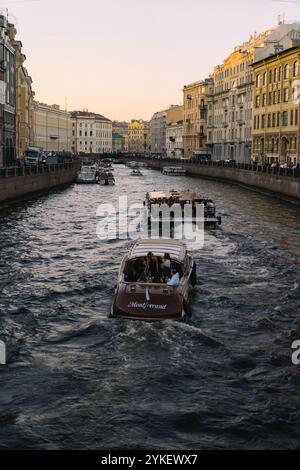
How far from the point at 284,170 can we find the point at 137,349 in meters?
42.0

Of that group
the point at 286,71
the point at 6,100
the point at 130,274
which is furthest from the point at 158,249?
the point at 6,100

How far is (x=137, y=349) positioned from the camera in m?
15.5

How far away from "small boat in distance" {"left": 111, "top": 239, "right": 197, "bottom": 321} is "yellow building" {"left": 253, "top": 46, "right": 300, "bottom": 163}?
56237 mm

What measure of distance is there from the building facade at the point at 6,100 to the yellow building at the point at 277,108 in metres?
31.3

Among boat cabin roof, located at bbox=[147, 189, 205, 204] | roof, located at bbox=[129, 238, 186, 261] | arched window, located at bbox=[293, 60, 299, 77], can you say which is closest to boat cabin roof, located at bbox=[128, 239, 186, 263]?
roof, located at bbox=[129, 238, 186, 261]

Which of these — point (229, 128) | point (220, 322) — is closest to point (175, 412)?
point (220, 322)

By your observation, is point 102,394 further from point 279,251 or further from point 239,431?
point 279,251

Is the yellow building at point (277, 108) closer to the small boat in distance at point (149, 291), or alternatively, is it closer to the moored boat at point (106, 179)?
the moored boat at point (106, 179)

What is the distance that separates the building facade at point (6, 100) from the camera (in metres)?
72.1

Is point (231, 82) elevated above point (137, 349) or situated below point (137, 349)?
above

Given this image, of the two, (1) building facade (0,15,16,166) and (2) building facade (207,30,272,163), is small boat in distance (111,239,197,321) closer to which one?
(1) building facade (0,15,16,166)

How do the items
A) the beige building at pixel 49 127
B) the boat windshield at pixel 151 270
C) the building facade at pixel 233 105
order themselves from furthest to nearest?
the beige building at pixel 49 127, the building facade at pixel 233 105, the boat windshield at pixel 151 270

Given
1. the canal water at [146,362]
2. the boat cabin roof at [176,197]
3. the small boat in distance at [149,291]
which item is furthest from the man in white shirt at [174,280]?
the boat cabin roof at [176,197]

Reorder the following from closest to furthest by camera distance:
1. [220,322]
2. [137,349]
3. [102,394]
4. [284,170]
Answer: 1. [102,394]
2. [137,349]
3. [220,322]
4. [284,170]
